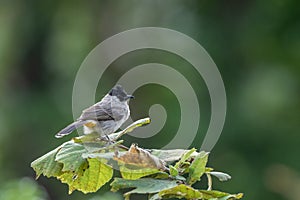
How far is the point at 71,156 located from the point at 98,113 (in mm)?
980

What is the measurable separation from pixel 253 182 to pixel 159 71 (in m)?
1.62

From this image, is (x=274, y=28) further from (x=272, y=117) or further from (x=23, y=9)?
(x=23, y=9)

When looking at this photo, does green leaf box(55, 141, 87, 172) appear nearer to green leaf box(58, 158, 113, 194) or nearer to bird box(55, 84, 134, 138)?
green leaf box(58, 158, 113, 194)

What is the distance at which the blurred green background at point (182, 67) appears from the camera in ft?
24.1

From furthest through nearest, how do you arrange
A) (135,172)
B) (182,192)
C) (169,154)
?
(169,154) < (135,172) < (182,192)

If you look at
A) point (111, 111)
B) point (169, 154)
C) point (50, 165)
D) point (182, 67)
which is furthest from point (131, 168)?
point (182, 67)

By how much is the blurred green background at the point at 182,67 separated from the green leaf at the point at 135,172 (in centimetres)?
538

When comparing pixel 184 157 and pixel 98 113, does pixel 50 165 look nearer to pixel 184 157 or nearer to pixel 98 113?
pixel 184 157

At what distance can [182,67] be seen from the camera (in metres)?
7.61

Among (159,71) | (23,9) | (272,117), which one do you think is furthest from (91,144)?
(23,9)

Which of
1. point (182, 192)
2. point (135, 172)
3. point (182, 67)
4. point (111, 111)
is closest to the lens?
point (182, 192)

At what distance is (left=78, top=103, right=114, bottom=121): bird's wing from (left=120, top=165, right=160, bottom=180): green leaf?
3.00ft

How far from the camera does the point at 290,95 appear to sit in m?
7.43

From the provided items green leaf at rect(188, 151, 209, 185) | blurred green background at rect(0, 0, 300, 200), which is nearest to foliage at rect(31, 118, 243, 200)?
green leaf at rect(188, 151, 209, 185)
